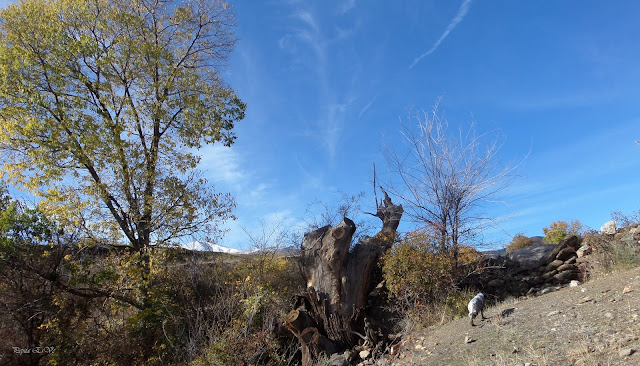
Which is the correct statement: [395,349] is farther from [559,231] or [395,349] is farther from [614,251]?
[559,231]

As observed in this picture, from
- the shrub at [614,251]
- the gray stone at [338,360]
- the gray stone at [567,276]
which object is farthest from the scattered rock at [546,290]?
the gray stone at [338,360]

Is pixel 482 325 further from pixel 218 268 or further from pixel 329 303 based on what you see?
pixel 218 268

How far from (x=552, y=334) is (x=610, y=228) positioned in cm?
724

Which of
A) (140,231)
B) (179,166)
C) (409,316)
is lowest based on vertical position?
(409,316)

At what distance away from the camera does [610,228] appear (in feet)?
36.9

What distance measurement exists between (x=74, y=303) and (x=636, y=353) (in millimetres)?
12071

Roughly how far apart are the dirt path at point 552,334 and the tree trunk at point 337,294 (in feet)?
6.54

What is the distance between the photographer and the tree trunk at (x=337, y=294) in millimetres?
10086

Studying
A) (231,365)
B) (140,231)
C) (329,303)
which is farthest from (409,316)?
(140,231)

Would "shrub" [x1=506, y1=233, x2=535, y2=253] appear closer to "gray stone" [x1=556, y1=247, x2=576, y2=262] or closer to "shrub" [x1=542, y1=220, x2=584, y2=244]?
"shrub" [x1=542, y1=220, x2=584, y2=244]

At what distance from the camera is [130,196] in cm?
1266

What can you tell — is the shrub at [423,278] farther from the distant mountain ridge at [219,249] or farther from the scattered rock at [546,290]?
the distant mountain ridge at [219,249]

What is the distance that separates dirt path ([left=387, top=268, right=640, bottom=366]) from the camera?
467cm

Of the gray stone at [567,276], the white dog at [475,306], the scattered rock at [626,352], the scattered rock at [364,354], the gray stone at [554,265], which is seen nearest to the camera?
the scattered rock at [626,352]
